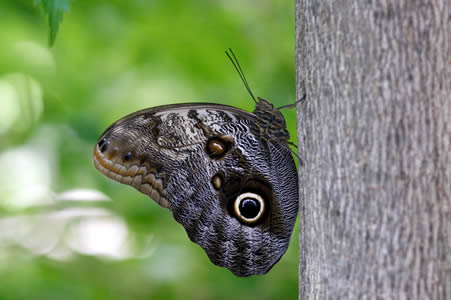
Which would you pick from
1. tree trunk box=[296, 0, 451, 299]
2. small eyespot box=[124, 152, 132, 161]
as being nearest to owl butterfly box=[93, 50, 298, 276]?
small eyespot box=[124, 152, 132, 161]

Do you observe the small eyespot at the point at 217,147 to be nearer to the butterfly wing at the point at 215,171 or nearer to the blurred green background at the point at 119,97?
the butterfly wing at the point at 215,171

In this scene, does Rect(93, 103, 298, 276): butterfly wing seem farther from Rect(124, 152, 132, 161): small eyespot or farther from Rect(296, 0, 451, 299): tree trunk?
Rect(296, 0, 451, 299): tree trunk

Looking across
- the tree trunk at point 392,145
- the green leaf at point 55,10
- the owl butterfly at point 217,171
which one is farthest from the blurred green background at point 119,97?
the tree trunk at point 392,145

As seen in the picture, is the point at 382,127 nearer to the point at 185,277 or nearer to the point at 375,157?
the point at 375,157

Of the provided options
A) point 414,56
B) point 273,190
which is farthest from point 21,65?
point 414,56

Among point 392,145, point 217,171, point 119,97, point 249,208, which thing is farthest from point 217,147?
point 119,97

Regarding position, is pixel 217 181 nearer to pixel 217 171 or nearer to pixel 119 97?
pixel 217 171

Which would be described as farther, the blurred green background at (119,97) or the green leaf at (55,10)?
the blurred green background at (119,97)
